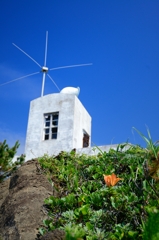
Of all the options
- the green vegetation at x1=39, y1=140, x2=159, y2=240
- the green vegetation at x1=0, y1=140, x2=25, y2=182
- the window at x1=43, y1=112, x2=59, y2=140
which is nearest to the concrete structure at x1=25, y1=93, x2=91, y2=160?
the window at x1=43, y1=112, x2=59, y2=140

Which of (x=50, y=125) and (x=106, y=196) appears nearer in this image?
(x=106, y=196)

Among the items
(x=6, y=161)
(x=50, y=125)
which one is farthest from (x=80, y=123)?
(x=6, y=161)

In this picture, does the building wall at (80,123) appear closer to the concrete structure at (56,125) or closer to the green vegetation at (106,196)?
the concrete structure at (56,125)

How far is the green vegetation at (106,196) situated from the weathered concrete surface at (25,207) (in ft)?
0.31

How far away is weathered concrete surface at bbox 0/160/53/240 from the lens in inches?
100

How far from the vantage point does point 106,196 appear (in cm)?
266

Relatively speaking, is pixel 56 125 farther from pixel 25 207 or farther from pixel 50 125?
pixel 25 207

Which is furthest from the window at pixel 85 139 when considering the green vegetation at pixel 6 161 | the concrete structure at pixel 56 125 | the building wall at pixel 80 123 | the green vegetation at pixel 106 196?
the green vegetation at pixel 106 196

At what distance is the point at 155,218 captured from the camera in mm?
1392

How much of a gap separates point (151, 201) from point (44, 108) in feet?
37.2

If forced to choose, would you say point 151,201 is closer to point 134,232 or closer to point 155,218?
point 134,232

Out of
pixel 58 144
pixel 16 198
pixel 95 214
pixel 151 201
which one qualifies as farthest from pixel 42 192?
pixel 58 144

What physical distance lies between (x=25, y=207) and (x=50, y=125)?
10250mm

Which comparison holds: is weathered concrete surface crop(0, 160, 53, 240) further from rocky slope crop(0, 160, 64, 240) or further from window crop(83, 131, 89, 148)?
window crop(83, 131, 89, 148)
